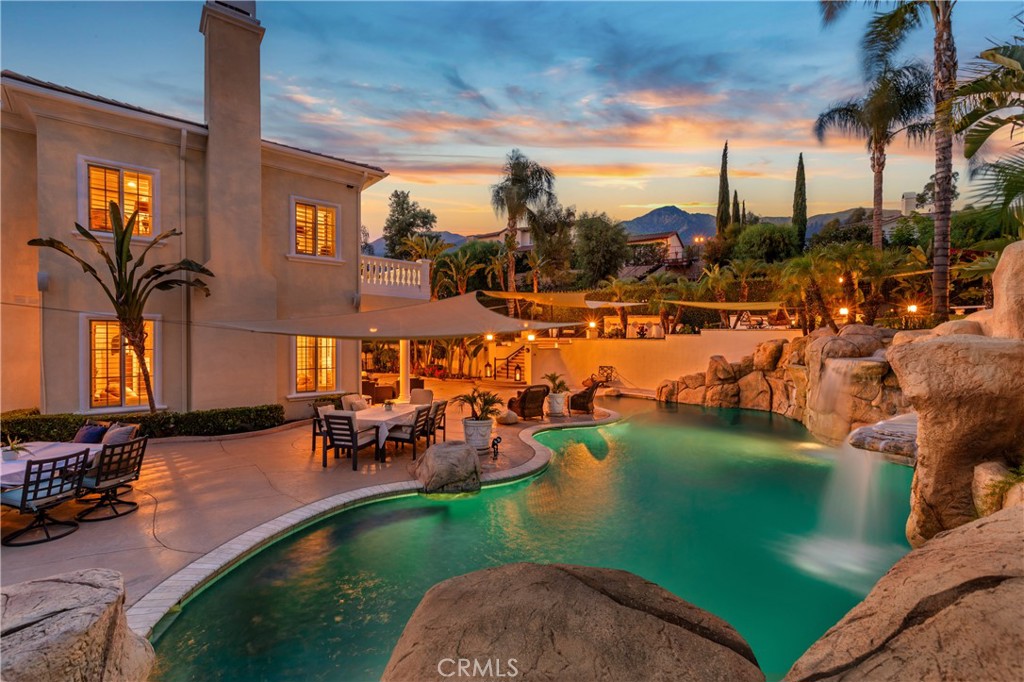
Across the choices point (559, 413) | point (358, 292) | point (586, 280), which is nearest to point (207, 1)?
point (358, 292)

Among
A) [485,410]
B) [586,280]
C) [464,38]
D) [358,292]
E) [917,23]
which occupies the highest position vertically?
[917,23]

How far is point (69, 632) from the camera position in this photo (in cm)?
274

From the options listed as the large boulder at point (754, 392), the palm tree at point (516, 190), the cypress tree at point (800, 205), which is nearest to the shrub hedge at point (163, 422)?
the large boulder at point (754, 392)

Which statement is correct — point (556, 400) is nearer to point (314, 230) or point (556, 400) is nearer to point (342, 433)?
point (342, 433)

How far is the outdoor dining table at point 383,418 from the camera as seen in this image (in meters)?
9.22

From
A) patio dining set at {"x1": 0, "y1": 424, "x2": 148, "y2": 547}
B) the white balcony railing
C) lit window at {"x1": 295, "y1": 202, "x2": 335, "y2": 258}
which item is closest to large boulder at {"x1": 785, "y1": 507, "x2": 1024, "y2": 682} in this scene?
patio dining set at {"x1": 0, "y1": 424, "x2": 148, "y2": 547}

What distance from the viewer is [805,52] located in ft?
35.0

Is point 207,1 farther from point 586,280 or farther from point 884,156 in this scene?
point 586,280

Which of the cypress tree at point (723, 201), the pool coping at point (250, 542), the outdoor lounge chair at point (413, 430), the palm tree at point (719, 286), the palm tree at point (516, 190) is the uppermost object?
the cypress tree at point (723, 201)

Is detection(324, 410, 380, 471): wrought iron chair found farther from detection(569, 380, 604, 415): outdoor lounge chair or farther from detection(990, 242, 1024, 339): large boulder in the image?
detection(990, 242, 1024, 339): large boulder

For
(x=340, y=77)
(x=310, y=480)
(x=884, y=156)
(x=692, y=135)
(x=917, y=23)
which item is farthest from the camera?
(x=884, y=156)

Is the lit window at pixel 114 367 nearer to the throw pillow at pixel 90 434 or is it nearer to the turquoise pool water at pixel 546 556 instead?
the throw pillow at pixel 90 434

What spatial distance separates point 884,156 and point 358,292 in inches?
900

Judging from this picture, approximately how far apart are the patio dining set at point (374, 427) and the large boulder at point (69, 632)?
5237 millimetres
